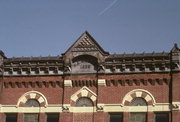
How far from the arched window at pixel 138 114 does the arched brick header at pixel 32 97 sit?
6614 mm

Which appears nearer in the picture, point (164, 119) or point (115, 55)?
point (164, 119)

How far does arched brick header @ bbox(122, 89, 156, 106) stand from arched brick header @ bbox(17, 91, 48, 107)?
611cm

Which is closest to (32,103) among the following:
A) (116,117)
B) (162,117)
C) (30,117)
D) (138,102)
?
(30,117)

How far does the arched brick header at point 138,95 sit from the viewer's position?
3006cm

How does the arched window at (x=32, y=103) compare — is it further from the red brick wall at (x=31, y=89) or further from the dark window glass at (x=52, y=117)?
the dark window glass at (x=52, y=117)

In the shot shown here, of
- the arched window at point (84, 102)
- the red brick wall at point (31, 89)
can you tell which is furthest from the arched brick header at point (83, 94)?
the red brick wall at point (31, 89)

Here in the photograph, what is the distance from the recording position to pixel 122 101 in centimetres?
3036

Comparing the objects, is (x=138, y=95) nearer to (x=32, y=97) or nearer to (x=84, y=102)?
(x=84, y=102)

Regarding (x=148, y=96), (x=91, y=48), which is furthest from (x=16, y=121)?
(x=148, y=96)

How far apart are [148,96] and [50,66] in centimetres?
776

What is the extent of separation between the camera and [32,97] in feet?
105

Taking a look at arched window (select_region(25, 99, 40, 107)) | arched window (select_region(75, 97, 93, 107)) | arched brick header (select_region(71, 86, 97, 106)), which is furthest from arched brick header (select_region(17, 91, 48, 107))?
arched window (select_region(75, 97, 93, 107))

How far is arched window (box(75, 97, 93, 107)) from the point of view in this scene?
31.0m

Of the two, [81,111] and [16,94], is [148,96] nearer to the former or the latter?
[81,111]
